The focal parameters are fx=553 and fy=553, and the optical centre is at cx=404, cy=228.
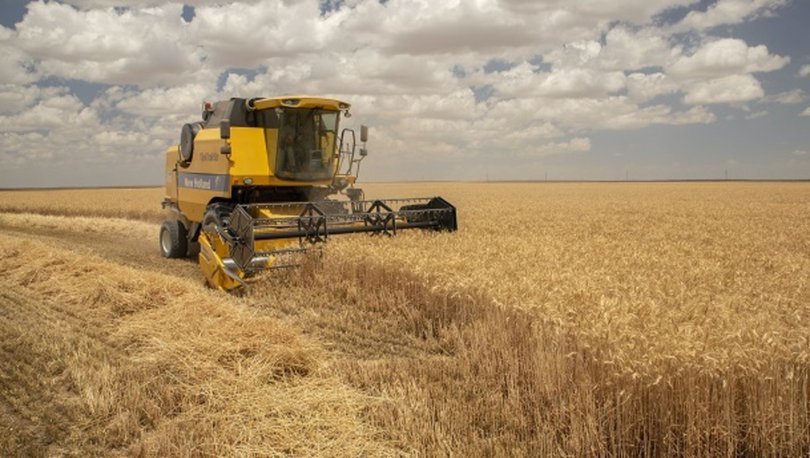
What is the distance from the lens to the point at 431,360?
453 cm

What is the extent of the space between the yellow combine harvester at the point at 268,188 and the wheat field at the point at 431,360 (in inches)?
38.6

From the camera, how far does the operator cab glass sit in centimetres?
950

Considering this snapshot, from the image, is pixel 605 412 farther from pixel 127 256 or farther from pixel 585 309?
pixel 127 256

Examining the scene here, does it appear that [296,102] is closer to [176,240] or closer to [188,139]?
[188,139]

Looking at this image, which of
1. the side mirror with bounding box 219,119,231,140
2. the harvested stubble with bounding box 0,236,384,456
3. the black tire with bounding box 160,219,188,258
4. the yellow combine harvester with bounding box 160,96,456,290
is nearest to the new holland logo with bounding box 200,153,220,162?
the yellow combine harvester with bounding box 160,96,456,290

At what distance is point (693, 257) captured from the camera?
24.5 ft

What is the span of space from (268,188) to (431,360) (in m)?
6.23

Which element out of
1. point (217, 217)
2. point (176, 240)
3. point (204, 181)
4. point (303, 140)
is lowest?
point (176, 240)

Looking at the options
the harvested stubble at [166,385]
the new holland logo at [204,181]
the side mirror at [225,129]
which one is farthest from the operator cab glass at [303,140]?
the harvested stubble at [166,385]

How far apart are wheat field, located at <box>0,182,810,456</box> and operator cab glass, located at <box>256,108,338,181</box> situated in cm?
295

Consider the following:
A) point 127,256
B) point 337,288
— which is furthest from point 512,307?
point 127,256

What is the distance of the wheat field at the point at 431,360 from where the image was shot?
9.68ft

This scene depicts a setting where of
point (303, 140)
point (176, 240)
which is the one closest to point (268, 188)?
point (303, 140)

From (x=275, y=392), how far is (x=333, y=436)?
30.1 inches
